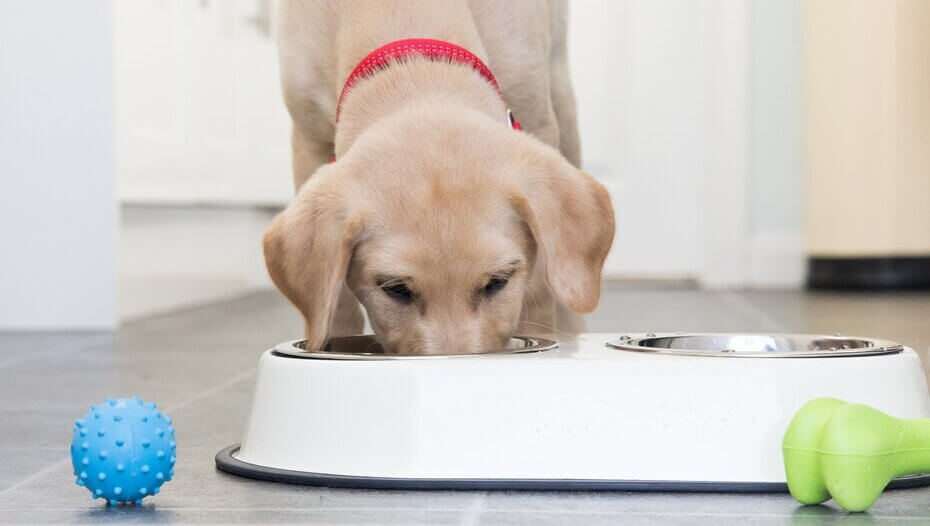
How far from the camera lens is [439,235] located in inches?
68.0

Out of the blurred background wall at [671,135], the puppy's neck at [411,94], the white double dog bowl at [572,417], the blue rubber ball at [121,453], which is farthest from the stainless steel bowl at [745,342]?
the blurred background wall at [671,135]

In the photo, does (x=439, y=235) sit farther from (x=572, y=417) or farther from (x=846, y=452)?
(x=846, y=452)

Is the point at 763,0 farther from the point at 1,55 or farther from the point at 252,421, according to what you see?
the point at 252,421

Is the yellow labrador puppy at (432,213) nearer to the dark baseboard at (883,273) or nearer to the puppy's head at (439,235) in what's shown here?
the puppy's head at (439,235)

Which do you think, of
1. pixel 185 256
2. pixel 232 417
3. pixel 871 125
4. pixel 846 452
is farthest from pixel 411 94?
pixel 871 125

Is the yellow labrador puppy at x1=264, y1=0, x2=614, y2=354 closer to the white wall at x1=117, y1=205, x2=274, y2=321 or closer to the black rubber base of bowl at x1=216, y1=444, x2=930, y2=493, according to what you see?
the black rubber base of bowl at x1=216, y1=444, x2=930, y2=493

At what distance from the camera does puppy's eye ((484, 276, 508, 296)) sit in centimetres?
180

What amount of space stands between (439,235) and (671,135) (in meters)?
4.27

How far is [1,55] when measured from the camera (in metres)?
3.87

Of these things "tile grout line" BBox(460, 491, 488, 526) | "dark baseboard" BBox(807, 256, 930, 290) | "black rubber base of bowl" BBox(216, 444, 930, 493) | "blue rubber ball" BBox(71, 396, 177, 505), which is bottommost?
"tile grout line" BBox(460, 491, 488, 526)

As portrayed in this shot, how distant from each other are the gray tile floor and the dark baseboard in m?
0.63

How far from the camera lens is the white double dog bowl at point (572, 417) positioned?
57.9 inches

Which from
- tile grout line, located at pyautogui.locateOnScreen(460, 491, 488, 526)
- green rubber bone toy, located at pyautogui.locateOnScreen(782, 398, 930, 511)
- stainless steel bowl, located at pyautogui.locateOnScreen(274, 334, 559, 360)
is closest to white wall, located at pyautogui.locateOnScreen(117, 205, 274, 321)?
stainless steel bowl, located at pyautogui.locateOnScreen(274, 334, 559, 360)

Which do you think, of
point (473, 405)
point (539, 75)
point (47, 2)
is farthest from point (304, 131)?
point (47, 2)
